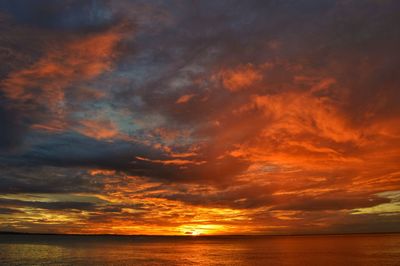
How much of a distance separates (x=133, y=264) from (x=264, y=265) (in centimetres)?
2932

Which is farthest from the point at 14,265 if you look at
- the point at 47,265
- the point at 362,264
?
the point at 362,264

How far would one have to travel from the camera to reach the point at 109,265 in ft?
254

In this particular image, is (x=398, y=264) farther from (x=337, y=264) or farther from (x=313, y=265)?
(x=313, y=265)

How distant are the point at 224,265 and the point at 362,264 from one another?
29.2 m

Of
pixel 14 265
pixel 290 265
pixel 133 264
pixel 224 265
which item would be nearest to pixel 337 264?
pixel 290 265

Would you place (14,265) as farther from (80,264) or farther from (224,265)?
(224,265)

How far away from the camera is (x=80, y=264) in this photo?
78.7 m

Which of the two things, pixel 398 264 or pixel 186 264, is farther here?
pixel 186 264

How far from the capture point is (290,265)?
7662cm

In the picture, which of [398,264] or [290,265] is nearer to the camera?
[398,264]

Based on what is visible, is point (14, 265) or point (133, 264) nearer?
point (14, 265)

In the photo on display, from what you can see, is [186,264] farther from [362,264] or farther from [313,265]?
[362,264]

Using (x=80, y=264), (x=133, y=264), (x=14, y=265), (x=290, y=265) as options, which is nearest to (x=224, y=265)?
→ (x=290, y=265)

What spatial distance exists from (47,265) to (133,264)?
18.2 m
